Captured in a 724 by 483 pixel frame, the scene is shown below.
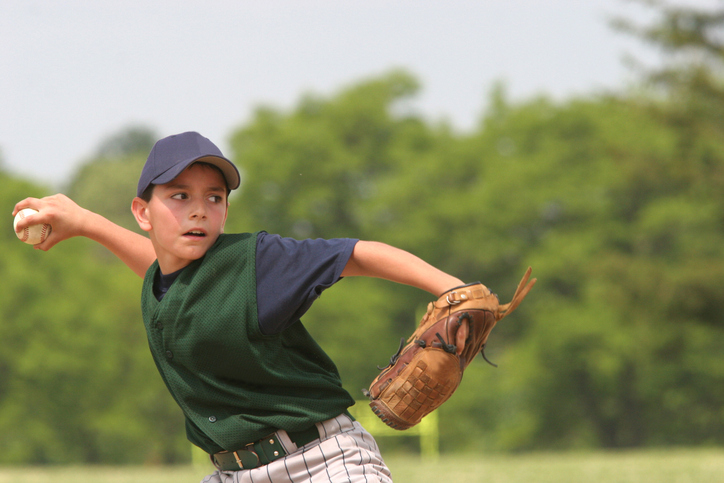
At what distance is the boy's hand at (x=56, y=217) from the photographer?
284 cm

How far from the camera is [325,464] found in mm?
2447

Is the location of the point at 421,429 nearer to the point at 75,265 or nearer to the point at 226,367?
the point at 75,265

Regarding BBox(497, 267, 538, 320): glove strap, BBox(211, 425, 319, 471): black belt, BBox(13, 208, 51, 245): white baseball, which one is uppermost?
BBox(13, 208, 51, 245): white baseball

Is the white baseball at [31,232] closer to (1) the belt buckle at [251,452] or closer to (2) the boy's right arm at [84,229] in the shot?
(2) the boy's right arm at [84,229]

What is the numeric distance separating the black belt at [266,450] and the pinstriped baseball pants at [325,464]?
1cm

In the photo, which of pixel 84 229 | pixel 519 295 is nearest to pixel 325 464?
pixel 519 295

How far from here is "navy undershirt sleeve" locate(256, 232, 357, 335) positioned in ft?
7.64

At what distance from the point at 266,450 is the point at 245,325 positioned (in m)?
0.39

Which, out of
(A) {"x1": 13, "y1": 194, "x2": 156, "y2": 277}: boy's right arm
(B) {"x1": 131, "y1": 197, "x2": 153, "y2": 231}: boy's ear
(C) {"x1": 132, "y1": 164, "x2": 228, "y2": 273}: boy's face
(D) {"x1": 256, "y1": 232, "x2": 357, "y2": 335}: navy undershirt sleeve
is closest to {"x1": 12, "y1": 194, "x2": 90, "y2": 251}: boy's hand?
(A) {"x1": 13, "y1": 194, "x2": 156, "y2": 277}: boy's right arm

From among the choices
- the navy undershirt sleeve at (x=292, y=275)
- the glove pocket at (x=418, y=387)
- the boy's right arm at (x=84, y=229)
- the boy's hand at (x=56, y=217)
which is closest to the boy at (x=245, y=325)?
the navy undershirt sleeve at (x=292, y=275)

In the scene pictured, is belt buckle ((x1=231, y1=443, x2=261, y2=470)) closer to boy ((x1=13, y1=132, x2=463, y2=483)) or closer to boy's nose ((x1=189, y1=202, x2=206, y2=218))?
boy ((x1=13, y1=132, x2=463, y2=483))

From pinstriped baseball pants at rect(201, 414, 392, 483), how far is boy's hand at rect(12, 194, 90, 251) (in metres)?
1.05

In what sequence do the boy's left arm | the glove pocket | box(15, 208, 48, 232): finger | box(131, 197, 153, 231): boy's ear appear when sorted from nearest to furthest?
the boy's left arm → the glove pocket → box(131, 197, 153, 231): boy's ear → box(15, 208, 48, 232): finger

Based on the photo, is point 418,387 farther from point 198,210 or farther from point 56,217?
point 56,217
